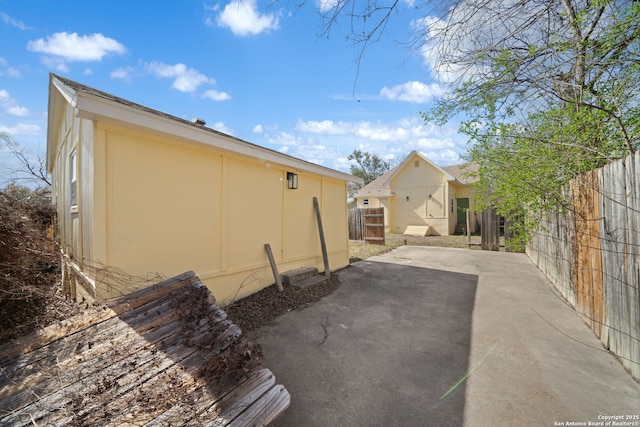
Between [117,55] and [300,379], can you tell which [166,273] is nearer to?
[300,379]

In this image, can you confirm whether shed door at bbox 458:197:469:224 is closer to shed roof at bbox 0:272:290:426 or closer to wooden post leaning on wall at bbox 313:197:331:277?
wooden post leaning on wall at bbox 313:197:331:277

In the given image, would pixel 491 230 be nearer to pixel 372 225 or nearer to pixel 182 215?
pixel 372 225

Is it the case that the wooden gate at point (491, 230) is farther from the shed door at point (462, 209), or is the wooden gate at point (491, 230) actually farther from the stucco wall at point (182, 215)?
the stucco wall at point (182, 215)

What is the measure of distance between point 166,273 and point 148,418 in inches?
91.4

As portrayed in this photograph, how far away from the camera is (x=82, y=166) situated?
3.47 m

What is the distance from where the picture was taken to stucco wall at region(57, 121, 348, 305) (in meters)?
2.88

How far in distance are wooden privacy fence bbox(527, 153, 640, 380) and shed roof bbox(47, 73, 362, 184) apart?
182 inches

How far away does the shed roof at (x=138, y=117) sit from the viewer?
2514mm

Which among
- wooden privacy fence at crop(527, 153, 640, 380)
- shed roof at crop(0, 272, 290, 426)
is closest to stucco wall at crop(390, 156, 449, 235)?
wooden privacy fence at crop(527, 153, 640, 380)

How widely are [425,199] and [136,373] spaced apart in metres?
16.1

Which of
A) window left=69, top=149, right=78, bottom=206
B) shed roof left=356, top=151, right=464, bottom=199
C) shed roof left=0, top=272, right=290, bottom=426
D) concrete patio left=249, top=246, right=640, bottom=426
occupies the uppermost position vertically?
shed roof left=356, top=151, right=464, bottom=199

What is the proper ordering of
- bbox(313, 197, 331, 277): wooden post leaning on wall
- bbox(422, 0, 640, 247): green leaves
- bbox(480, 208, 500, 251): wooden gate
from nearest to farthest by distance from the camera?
bbox(422, 0, 640, 247): green leaves → bbox(313, 197, 331, 277): wooden post leaning on wall → bbox(480, 208, 500, 251): wooden gate

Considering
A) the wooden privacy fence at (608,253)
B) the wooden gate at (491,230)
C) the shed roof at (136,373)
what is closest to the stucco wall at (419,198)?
the wooden gate at (491,230)

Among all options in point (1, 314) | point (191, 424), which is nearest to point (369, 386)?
point (191, 424)
